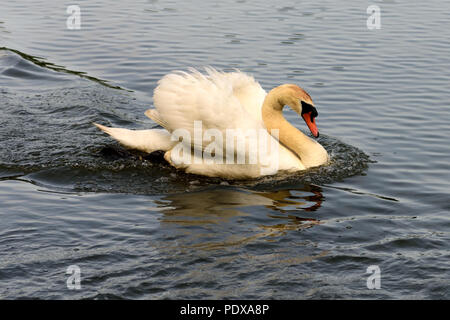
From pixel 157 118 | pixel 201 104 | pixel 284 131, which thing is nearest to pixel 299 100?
pixel 284 131

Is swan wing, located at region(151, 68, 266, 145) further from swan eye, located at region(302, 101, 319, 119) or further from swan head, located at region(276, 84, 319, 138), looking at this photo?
swan eye, located at region(302, 101, 319, 119)

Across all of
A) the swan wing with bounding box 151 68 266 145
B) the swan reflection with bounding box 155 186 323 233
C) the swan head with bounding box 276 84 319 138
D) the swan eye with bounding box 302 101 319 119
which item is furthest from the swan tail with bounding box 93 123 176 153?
the swan eye with bounding box 302 101 319 119

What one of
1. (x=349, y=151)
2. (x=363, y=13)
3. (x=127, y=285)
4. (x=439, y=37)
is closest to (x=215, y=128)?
(x=349, y=151)

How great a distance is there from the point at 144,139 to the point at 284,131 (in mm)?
1808

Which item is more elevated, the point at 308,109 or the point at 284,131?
the point at 308,109

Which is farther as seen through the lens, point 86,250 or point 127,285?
point 86,250

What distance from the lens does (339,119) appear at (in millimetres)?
11312

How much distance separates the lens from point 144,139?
9320 mm

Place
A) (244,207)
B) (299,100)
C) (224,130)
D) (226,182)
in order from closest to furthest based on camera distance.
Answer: (244,207) → (224,130) → (226,182) → (299,100)

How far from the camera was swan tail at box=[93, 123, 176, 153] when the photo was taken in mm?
9250

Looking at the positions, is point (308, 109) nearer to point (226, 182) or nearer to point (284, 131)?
point (284, 131)

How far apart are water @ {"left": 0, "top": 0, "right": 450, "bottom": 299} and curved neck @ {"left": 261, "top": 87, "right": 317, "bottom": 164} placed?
0.31 metres

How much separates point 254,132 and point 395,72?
614 cm

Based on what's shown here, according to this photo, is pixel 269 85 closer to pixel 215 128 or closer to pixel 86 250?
pixel 215 128
